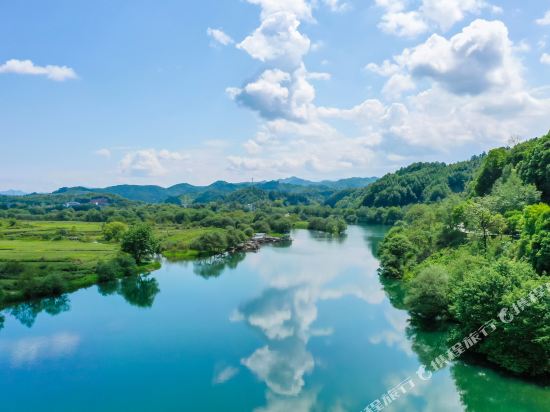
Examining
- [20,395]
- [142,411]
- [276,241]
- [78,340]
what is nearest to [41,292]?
[78,340]

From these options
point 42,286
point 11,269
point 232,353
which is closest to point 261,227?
point 11,269

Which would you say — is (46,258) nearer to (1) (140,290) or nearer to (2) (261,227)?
(1) (140,290)

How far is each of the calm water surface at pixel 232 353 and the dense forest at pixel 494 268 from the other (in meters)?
1.69

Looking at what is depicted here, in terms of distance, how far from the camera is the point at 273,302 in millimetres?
33406

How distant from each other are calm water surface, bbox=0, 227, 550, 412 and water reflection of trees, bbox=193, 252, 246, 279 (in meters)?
6.98

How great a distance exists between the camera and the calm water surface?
17844mm

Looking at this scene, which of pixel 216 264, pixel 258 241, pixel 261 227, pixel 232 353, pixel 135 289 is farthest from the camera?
pixel 261 227

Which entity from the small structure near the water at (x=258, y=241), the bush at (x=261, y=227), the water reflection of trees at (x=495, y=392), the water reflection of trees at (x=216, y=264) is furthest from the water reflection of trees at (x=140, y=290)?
the bush at (x=261, y=227)

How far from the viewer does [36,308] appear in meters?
33.2

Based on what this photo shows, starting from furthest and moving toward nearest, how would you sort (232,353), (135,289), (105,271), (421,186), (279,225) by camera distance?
(421,186) → (279,225) → (105,271) → (135,289) → (232,353)

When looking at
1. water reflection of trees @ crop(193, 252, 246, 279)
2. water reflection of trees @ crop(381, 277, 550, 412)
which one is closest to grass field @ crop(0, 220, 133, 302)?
water reflection of trees @ crop(193, 252, 246, 279)

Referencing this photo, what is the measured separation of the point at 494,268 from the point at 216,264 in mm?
38895

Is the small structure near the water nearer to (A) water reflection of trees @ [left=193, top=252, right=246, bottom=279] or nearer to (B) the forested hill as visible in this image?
(A) water reflection of trees @ [left=193, top=252, right=246, bottom=279]

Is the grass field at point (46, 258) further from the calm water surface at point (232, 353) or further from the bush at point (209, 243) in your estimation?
the bush at point (209, 243)
